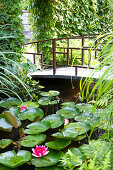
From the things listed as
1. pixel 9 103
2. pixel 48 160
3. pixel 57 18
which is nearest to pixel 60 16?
pixel 57 18

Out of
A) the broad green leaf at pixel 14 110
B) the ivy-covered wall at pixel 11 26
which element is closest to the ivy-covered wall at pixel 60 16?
A: the ivy-covered wall at pixel 11 26

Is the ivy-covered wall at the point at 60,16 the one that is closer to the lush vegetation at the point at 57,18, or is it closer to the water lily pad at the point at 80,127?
the lush vegetation at the point at 57,18

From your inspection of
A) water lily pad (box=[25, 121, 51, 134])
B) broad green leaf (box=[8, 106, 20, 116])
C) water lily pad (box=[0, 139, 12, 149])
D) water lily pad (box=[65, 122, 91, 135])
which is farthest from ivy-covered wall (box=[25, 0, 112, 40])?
water lily pad (box=[0, 139, 12, 149])

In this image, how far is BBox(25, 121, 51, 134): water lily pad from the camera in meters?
1.87

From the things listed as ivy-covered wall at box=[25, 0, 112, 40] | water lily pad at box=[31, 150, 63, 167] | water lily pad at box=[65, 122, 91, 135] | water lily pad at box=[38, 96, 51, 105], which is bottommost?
water lily pad at box=[31, 150, 63, 167]

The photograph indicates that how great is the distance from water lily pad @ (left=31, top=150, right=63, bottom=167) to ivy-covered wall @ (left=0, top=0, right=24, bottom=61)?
1.89 meters

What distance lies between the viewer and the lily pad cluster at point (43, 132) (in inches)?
58.9

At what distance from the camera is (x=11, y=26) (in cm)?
316

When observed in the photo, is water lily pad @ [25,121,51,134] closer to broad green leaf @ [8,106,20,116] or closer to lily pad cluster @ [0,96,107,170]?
lily pad cluster @ [0,96,107,170]

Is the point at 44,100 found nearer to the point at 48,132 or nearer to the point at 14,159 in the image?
the point at 48,132

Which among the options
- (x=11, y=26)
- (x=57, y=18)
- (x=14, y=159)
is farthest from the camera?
(x=57, y=18)

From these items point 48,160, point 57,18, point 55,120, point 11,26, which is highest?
point 57,18

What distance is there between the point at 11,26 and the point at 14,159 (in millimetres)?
2219

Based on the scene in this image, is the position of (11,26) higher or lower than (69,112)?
higher
